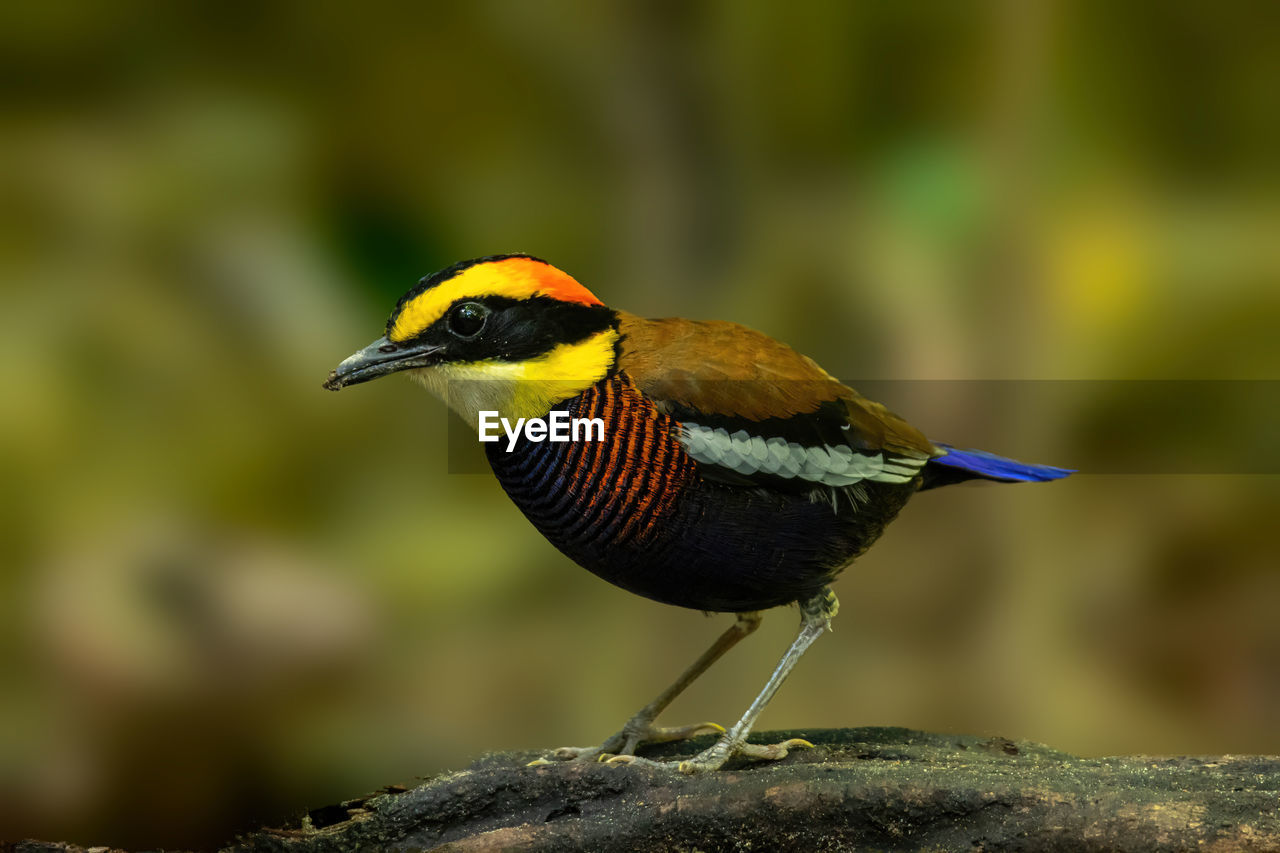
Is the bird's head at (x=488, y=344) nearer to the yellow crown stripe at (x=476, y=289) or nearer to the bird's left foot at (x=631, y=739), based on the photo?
the yellow crown stripe at (x=476, y=289)

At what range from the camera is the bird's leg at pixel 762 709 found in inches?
138

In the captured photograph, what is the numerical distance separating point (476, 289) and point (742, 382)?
0.77 meters

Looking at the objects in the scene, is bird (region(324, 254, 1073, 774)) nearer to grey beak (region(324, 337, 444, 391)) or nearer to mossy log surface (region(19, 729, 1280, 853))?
grey beak (region(324, 337, 444, 391))

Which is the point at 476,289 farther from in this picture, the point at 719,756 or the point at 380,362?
the point at 719,756

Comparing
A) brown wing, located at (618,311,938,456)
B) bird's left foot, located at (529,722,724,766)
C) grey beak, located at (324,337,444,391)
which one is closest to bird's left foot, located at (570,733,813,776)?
bird's left foot, located at (529,722,724,766)

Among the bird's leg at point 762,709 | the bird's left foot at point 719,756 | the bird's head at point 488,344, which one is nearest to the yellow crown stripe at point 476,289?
the bird's head at point 488,344

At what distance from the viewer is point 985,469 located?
3904 mm

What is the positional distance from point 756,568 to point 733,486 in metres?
0.24

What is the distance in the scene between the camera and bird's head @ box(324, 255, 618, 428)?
11.2 ft

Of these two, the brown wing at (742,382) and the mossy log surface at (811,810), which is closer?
the mossy log surface at (811,810)

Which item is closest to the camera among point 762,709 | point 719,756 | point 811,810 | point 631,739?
point 811,810

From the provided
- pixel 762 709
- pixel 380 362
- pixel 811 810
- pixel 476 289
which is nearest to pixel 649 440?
pixel 476 289

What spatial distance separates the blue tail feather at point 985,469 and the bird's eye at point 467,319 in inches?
56.9

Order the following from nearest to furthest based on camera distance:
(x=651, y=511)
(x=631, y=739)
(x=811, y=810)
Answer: (x=811, y=810)
(x=651, y=511)
(x=631, y=739)
